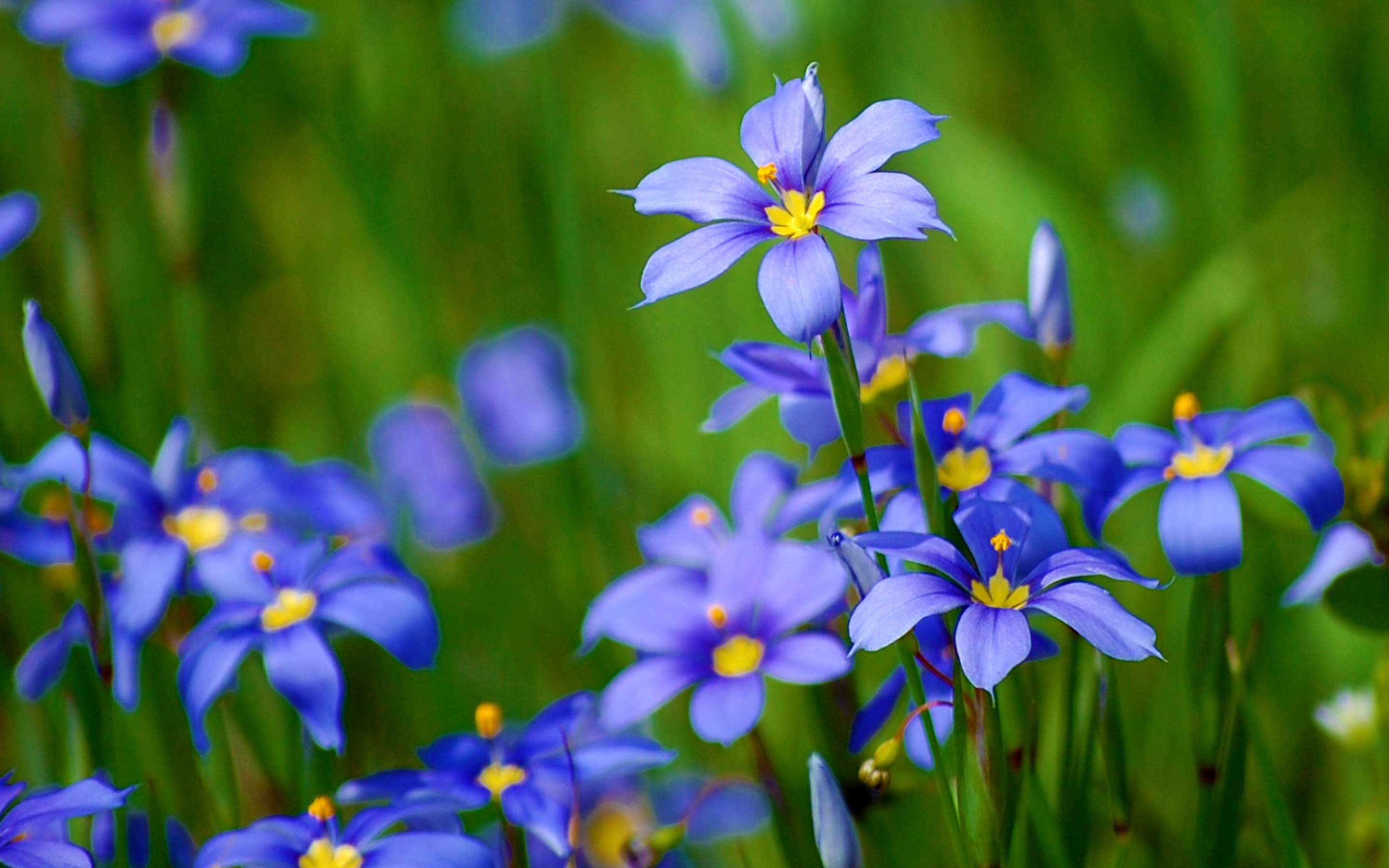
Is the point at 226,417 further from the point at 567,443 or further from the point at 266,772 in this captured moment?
the point at 266,772

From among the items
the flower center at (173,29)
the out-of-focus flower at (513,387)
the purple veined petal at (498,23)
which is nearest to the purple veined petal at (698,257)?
the flower center at (173,29)

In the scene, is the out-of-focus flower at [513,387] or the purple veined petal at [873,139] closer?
the purple veined petal at [873,139]

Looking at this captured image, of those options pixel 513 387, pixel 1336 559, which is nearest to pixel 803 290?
pixel 1336 559

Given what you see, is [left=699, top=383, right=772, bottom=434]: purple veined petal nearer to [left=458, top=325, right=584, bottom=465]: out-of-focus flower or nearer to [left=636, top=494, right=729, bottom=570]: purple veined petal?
[left=636, top=494, right=729, bottom=570]: purple veined petal

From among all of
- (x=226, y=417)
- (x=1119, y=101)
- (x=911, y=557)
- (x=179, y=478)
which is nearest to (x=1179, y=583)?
(x=911, y=557)

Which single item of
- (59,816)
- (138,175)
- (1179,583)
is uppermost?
(138,175)

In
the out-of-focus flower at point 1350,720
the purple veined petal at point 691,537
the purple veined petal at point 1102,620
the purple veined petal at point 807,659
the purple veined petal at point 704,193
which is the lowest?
the out-of-focus flower at point 1350,720

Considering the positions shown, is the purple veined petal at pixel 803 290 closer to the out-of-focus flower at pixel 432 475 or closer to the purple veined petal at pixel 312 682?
the purple veined petal at pixel 312 682
